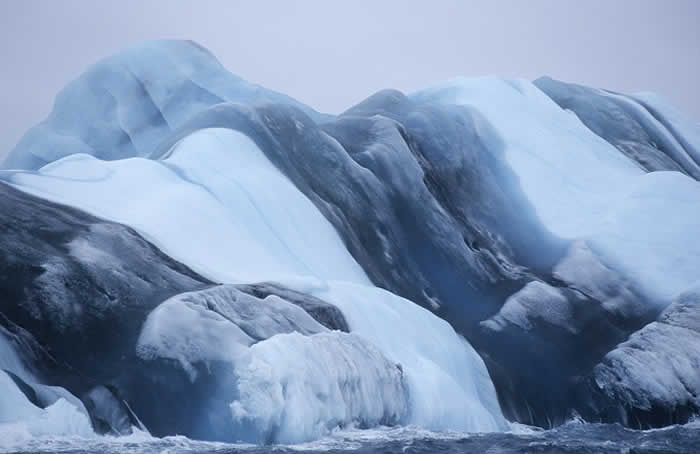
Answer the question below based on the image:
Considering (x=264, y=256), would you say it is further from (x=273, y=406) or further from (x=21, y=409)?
(x=21, y=409)

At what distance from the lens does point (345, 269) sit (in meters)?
12.2

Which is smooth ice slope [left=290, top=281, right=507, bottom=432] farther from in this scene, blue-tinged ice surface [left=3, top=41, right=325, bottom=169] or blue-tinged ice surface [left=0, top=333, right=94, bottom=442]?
blue-tinged ice surface [left=3, top=41, right=325, bottom=169]

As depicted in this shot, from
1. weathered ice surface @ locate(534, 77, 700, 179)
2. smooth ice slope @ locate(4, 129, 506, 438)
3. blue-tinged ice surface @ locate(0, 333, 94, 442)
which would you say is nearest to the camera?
blue-tinged ice surface @ locate(0, 333, 94, 442)

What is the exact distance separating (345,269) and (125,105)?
879cm

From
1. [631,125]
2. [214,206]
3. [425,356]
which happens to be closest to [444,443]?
[425,356]

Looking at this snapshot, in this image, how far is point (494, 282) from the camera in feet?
46.6

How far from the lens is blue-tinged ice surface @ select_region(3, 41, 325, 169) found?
18172 millimetres

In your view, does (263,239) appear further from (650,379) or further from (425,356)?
(650,379)

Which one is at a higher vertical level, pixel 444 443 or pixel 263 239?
pixel 263 239

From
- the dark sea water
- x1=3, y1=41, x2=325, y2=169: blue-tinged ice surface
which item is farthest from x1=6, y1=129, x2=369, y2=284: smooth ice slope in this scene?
x1=3, y1=41, x2=325, y2=169: blue-tinged ice surface

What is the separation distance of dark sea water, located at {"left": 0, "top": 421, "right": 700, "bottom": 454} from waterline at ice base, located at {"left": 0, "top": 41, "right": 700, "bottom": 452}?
6cm

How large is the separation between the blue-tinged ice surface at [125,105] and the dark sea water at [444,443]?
10.6 meters

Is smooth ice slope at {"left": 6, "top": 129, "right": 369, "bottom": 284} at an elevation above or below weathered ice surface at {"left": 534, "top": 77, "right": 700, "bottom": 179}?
below

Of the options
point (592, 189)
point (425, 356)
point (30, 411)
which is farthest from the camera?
point (592, 189)
